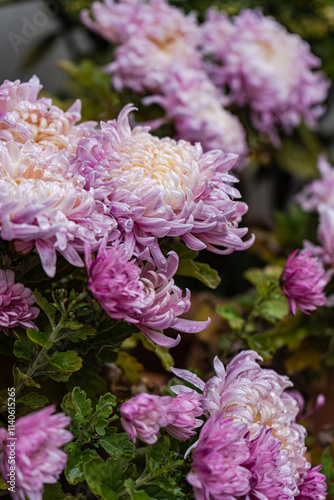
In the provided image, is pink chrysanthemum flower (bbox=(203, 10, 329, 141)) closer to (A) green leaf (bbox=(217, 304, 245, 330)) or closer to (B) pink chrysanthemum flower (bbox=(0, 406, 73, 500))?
(A) green leaf (bbox=(217, 304, 245, 330))

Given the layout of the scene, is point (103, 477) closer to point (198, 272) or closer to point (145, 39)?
point (198, 272)

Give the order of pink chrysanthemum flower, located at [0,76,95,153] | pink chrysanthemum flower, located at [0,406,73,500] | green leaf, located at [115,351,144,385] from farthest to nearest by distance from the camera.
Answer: green leaf, located at [115,351,144,385] → pink chrysanthemum flower, located at [0,76,95,153] → pink chrysanthemum flower, located at [0,406,73,500]

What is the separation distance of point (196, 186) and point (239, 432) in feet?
0.48

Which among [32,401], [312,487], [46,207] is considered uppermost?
[46,207]

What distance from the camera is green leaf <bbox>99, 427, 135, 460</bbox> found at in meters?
0.32

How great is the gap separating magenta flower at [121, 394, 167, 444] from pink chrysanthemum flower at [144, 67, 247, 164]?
0.40 meters

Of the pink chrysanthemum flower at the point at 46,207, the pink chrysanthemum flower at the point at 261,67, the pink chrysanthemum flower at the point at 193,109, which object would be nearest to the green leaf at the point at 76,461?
the pink chrysanthemum flower at the point at 46,207

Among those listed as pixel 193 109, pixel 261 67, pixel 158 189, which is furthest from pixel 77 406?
pixel 261 67

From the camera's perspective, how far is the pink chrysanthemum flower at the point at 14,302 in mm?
319

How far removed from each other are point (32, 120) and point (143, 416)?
0.70 ft

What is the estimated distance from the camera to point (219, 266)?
3.00ft

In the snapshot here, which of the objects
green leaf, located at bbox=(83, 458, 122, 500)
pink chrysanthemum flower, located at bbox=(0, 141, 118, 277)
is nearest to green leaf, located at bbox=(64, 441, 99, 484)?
green leaf, located at bbox=(83, 458, 122, 500)

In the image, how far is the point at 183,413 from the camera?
0.31 meters

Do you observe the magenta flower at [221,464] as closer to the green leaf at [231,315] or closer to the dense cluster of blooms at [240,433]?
the dense cluster of blooms at [240,433]
